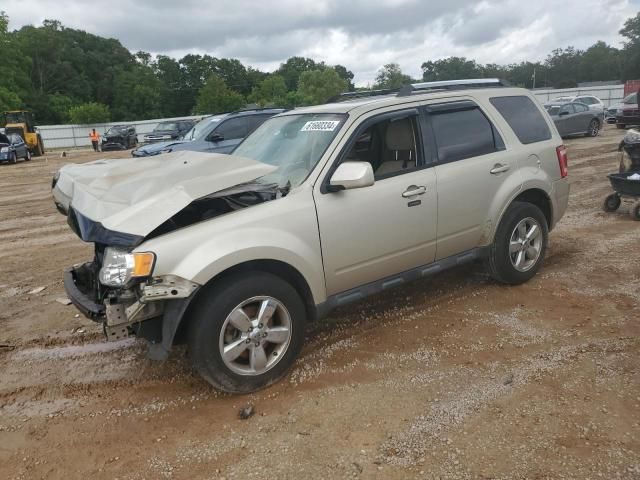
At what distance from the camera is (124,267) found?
9.92 feet

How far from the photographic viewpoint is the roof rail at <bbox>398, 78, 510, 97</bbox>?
452 cm

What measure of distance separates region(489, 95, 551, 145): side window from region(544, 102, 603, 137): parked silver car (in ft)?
50.8

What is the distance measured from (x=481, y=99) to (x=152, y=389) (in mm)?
3820

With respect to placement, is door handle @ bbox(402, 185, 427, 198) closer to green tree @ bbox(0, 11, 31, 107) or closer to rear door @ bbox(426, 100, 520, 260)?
rear door @ bbox(426, 100, 520, 260)

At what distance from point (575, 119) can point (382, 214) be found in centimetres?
1845

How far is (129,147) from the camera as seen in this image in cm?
3584

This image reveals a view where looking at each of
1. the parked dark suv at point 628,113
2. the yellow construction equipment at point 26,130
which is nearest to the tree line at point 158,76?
the yellow construction equipment at point 26,130

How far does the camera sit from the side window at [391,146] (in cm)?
418

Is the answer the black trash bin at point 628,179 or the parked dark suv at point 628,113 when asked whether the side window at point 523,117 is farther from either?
the parked dark suv at point 628,113

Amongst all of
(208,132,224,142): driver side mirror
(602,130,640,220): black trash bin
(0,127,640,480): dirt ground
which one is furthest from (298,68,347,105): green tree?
(0,127,640,480): dirt ground

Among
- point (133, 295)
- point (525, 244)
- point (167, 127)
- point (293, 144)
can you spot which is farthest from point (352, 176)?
point (167, 127)

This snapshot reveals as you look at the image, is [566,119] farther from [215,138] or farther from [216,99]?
[216,99]

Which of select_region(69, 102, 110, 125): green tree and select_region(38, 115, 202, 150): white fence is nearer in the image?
select_region(38, 115, 202, 150): white fence

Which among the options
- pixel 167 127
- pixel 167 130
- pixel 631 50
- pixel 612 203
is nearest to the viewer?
pixel 612 203
